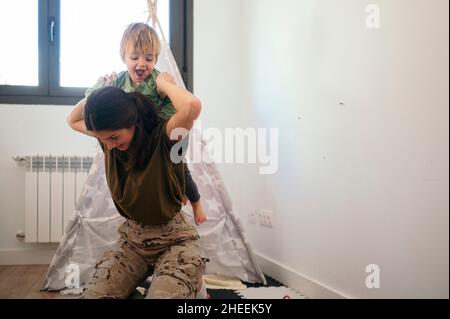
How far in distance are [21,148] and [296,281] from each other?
6.55 ft

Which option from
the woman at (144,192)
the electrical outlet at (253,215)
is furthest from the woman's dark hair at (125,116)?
the electrical outlet at (253,215)

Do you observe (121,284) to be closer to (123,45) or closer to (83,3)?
(123,45)

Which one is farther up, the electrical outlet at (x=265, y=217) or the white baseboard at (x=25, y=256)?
the electrical outlet at (x=265, y=217)

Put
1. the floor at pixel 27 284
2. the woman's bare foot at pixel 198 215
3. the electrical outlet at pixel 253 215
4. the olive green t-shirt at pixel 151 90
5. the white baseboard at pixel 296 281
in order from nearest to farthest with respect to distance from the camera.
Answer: the olive green t-shirt at pixel 151 90 → the woman's bare foot at pixel 198 215 → the white baseboard at pixel 296 281 → the floor at pixel 27 284 → the electrical outlet at pixel 253 215

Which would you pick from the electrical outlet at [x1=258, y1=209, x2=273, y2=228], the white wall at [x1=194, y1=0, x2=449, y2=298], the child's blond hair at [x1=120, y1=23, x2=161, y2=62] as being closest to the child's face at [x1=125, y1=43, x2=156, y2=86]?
the child's blond hair at [x1=120, y1=23, x2=161, y2=62]

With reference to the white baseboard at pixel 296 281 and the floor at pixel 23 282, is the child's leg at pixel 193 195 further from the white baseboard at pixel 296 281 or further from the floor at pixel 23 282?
the floor at pixel 23 282

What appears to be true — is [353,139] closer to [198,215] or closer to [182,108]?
[198,215]

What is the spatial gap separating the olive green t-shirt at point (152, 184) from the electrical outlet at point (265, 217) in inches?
51.1

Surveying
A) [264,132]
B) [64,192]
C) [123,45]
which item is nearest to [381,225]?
[123,45]

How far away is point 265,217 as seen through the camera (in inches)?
113

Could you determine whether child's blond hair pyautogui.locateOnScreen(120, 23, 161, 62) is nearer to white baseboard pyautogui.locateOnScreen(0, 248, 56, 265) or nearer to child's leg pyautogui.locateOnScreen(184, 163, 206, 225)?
child's leg pyautogui.locateOnScreen(184, 163, 206, 225)

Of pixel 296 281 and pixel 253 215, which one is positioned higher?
pixel 253 215

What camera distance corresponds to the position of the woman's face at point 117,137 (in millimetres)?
1403

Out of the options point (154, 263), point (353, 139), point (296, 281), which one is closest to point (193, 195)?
point (154, 263)
